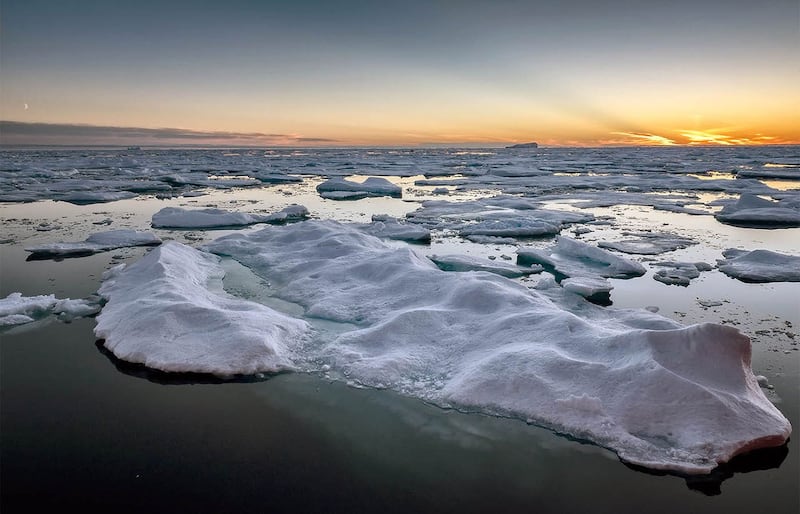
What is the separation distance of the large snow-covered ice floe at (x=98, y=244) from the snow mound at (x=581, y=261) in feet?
25.2

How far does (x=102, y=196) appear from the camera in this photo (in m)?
18.0

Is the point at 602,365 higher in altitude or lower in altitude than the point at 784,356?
higher

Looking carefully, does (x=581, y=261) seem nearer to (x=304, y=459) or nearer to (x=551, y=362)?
(x=551, y=362)

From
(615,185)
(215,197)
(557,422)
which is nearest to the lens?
(557,422)

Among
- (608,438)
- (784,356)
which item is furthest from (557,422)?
(784,356)

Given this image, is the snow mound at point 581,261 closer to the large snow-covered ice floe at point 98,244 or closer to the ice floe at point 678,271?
the ice floe at point 678,271

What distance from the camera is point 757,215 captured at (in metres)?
13.8

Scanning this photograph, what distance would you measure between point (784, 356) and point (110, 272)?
9.00 m

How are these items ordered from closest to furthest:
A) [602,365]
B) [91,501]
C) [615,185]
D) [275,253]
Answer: [91,501]
[602,365]
[275,253]
[615,185]

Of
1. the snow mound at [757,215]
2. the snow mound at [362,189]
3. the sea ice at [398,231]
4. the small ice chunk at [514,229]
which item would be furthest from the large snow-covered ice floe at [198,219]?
the snow mound at [757,215]

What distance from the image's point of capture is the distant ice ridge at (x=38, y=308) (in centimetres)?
609

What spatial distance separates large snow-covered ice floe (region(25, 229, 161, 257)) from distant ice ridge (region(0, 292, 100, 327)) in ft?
9.99

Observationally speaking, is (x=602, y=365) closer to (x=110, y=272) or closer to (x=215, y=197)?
(x=110, y=272)

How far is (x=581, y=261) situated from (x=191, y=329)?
6640 millimetres
